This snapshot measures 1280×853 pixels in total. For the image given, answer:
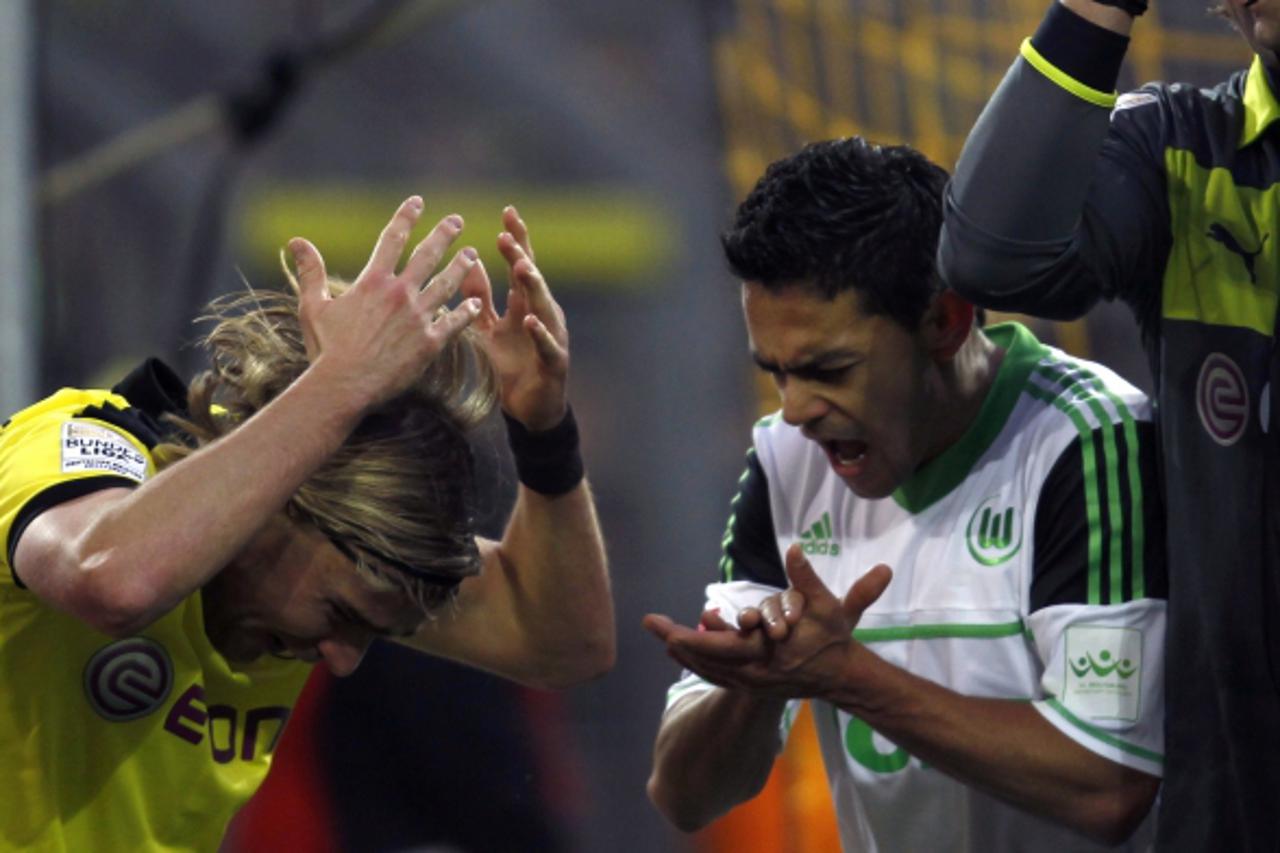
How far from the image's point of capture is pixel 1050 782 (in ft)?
5.52

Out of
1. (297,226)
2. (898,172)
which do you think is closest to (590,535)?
(898,172)

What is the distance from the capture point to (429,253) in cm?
156

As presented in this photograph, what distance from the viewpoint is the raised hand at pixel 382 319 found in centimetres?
148

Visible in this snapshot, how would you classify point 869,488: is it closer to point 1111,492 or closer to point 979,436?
point 979,436

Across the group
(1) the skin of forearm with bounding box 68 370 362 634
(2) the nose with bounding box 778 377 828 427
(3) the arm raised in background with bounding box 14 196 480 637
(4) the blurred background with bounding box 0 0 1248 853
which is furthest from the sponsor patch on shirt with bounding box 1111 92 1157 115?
(4) the blurred background with bounding box 0 0 1248 853

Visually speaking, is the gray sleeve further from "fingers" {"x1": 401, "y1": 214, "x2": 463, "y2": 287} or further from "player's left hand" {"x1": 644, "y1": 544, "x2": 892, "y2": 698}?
"fingers" {"x1": 401, "y1": 214, "x2": 463, "y2": 287}

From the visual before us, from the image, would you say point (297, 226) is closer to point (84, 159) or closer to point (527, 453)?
point (84, 159)

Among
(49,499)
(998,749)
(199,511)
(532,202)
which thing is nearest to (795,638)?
(998,749)

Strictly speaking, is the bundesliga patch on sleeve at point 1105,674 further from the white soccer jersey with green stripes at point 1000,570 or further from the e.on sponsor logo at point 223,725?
the e.on sponsor logo at point 223,725

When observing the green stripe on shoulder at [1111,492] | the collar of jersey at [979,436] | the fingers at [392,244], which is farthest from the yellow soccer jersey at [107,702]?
the green stripe on shoulder at [1111,492]

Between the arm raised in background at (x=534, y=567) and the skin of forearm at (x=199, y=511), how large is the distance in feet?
1.62

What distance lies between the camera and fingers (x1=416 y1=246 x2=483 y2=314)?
1.52 metres

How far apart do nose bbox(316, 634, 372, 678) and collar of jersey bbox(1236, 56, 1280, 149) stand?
908 millimetres

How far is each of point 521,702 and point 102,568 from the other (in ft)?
6.01
